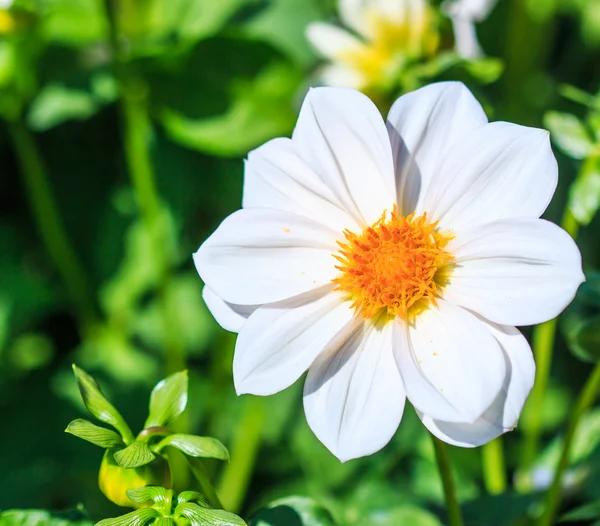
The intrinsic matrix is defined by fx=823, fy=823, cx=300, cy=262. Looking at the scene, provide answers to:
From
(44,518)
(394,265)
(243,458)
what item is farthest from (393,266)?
(243,458)

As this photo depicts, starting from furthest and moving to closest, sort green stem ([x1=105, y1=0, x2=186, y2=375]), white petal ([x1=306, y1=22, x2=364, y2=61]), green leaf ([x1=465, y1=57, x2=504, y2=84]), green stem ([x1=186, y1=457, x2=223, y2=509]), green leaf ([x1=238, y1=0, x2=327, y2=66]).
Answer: green leaf ([x1=238, y1=0, x2=327, y2=66])
green stem ([x1=105, y1=0, x2=186, y2=375])
white petal ([x1=306, y1=22, x2=364, y2=61])
green leaf ([x1=465, y1=57, x2=504, y2=84])
green stem ([x1=186, y1=457, x2=223, y2=509])

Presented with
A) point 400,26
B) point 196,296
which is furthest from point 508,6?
point 196,296

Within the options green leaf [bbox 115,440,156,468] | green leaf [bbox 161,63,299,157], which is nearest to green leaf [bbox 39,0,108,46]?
green leaf [bbox 161,63,299,157]

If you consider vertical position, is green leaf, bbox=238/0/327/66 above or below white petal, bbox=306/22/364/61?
Answer: below

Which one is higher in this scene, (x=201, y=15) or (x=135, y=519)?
(x=201, y=15)

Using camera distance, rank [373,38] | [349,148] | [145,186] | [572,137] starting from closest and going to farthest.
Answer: [349,148] < [572,137] < [373,38] < [145,186]

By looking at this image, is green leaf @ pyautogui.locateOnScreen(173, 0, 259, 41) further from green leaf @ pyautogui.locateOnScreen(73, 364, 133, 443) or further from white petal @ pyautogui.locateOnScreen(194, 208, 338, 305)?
green leaf @ pyautogui.locateOnScreen(73, 364, 133, 443)

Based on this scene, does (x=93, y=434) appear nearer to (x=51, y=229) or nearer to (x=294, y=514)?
(x=294, y=514)
